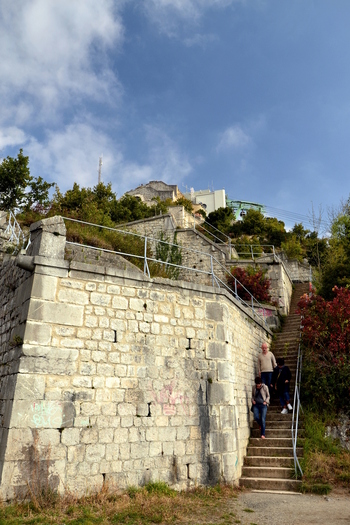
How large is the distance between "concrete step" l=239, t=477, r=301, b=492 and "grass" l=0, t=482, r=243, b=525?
1.05 meters

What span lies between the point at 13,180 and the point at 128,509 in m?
15.8

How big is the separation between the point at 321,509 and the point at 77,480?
12.7 feet

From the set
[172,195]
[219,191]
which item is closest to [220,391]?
[172,195]

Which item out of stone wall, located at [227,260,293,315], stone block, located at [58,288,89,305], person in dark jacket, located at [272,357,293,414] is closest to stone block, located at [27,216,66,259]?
stone block, located at [58,288,89,305]

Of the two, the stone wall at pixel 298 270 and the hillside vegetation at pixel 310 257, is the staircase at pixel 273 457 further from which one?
the stone wall at pixel 298 270

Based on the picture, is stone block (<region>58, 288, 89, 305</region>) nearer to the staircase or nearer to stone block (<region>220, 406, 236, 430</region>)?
stone block (<region>220, 406, 236, 430</region>)

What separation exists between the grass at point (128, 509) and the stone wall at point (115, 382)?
0.20 m

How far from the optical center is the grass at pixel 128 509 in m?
5.00

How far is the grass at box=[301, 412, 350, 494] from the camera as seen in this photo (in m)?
7.01

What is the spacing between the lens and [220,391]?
7699mm

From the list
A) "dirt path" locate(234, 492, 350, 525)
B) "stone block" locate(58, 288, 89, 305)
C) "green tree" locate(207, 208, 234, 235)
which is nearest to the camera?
"dirt path" locate(234, 492, 350, 525)

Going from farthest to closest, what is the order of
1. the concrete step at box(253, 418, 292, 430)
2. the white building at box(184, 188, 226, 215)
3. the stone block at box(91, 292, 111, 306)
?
the white building at box(184, 188, 226, 215) → the concrete step at box(253, 418, 292, 430) → the stone block at box(91, 292, 111, 306)

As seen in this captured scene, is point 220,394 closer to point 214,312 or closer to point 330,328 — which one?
point 214,312

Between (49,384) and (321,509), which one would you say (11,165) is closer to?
(49,384)
